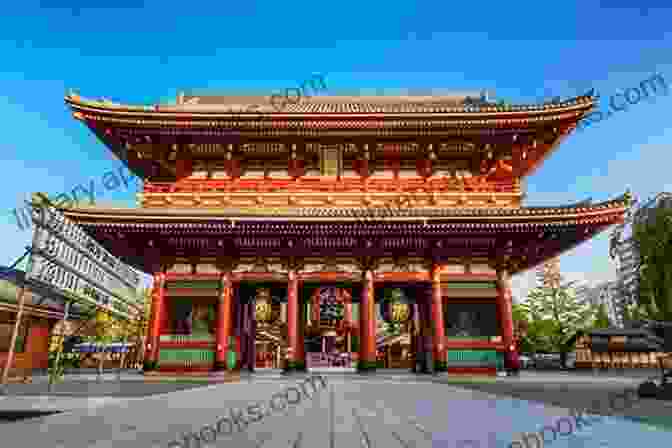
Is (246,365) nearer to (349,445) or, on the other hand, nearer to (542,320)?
(349,445)

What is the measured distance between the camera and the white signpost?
7734mm

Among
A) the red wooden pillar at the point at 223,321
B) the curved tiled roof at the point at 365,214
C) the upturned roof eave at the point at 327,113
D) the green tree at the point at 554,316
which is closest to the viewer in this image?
the curved tiled roof at the point at 365,214

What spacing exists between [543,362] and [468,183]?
1768 cm

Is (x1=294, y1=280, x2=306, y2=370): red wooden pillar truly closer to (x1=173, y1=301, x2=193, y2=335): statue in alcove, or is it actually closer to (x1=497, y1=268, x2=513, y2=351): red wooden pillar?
(x1=173, y1=301, x2=193, y2=335): statue in alcove

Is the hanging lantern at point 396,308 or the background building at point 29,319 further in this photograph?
the hanging lantern at point 396,308

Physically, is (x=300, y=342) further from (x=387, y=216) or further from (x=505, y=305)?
(x=505, y=305)

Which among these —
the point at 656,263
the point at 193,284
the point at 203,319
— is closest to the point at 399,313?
the point at 203,319

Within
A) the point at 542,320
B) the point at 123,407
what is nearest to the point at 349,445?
the point at 123,407

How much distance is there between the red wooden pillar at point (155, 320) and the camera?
12.5 m

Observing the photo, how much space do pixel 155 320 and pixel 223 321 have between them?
7.69ft

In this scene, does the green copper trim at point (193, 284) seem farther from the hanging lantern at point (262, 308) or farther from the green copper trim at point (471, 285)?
the green copper trim at point (471, 285)

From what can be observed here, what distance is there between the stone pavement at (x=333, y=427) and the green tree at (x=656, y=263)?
4.53 meters

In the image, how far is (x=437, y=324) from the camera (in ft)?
43.1

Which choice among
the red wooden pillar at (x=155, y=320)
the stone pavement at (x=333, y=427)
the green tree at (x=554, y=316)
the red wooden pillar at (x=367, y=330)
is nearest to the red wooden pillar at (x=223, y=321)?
the red wooden pillar at (x=155, y=320)
